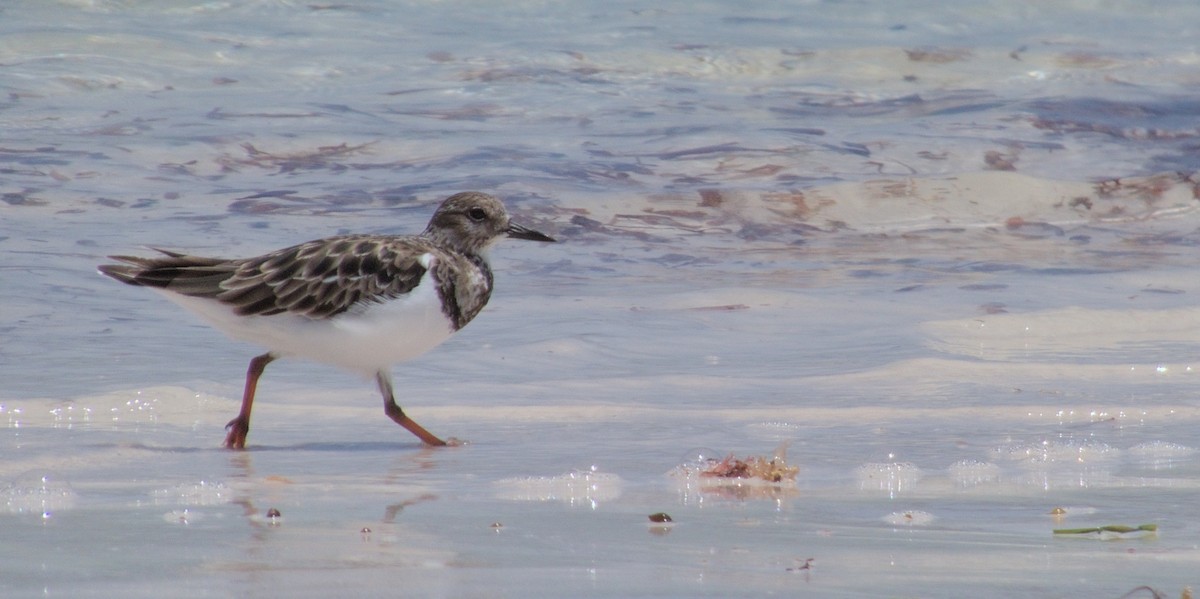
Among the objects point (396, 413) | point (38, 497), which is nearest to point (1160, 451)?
point (396, 413)

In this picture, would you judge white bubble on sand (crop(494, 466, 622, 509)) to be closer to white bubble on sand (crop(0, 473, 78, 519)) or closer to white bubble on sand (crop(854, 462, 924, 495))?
white bubble on sand (crop(854, 462, 924, 495))

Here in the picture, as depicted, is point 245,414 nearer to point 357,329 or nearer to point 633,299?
point 357,329

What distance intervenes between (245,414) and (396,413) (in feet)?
1.63

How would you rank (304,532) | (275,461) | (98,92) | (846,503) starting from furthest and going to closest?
(98,92) → (275,461) → (846,503) → (304,532)

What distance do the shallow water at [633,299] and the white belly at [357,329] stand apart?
0.27m

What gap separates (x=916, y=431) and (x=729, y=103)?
974 centimetres

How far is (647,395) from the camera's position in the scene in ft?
19.5

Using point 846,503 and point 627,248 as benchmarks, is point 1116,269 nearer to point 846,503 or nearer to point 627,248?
point 627,248

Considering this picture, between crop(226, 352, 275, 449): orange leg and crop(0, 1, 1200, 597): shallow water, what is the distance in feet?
0.24

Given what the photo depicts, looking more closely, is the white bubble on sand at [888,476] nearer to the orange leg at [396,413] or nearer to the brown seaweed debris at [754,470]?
the brown seaweed debris at [754,470]

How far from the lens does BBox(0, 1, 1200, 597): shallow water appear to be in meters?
3.44

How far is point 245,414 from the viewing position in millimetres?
5168

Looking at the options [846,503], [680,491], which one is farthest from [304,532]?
[846,503]

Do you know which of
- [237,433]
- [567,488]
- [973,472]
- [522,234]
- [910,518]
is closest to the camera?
[910,518]
